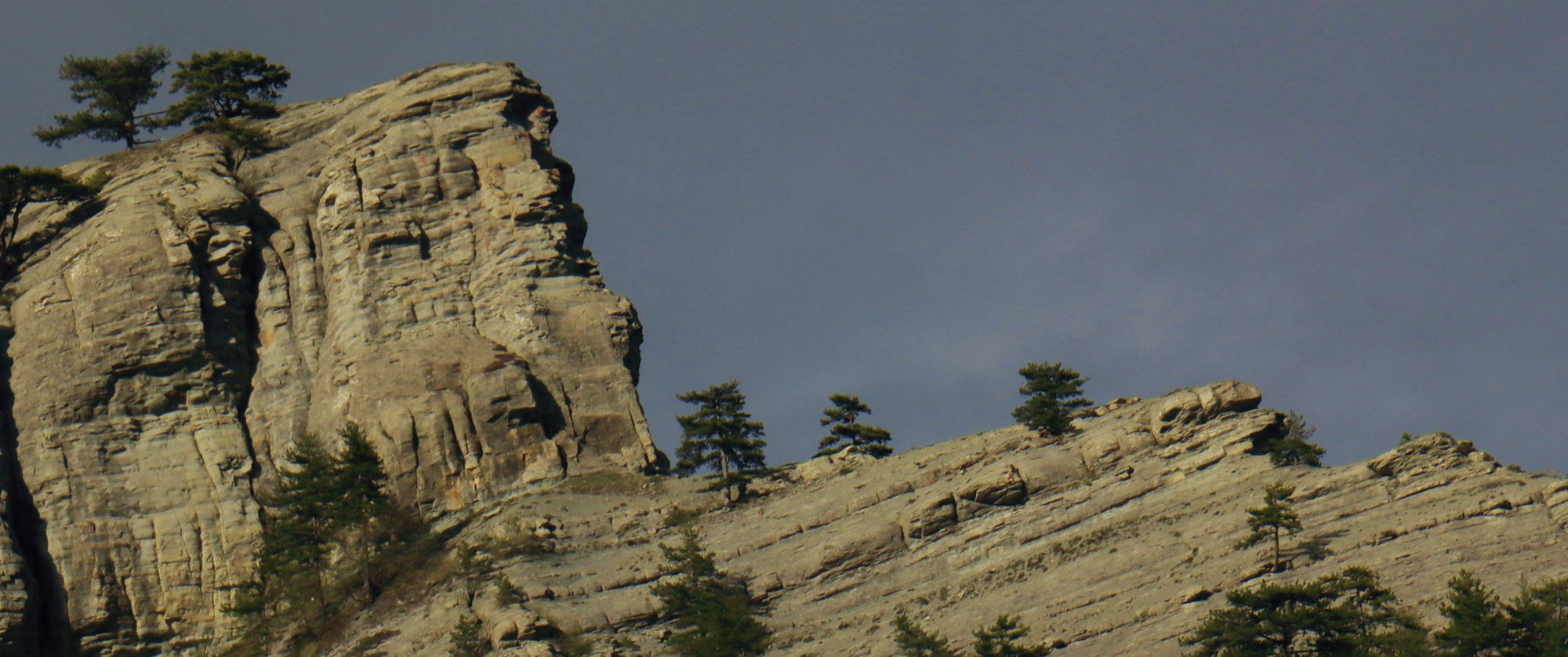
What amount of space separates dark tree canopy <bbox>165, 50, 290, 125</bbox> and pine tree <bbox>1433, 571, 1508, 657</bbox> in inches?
3009

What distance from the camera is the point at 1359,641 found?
2586 inches

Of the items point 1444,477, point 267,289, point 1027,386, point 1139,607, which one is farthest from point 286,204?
point 1444,477

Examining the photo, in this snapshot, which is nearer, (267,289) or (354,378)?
(354,378)

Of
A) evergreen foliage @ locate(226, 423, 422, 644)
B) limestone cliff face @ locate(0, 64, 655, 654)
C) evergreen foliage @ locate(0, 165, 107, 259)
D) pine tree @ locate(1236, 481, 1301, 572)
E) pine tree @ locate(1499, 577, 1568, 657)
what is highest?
evergreen foliage @ locate(0, 165, 107, 259)

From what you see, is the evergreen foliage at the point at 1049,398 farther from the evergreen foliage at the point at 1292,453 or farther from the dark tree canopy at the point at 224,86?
the dark tree canopy at the point at 224,86

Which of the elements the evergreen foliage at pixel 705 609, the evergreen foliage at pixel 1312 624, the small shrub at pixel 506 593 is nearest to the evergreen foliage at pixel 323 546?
the small shrub at pixel 506 593

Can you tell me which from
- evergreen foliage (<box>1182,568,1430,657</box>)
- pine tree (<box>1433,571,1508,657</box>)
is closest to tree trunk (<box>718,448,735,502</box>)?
evergreen foliage (<box>1182,568,1430,657</box>)

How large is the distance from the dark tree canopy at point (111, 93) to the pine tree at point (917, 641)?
66.1m

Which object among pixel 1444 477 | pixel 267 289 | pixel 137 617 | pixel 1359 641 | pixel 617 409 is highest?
pixel 267 289

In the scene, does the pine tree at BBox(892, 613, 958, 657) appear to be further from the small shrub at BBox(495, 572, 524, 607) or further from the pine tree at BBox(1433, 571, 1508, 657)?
the pine tree at BBox(1433, 571, 1508, 657)

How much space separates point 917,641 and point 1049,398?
21473 mm

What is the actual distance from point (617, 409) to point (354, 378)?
41.5ft

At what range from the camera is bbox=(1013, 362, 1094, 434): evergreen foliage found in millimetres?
89250

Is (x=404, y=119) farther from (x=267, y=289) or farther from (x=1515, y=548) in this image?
(x=1515, y=548)
